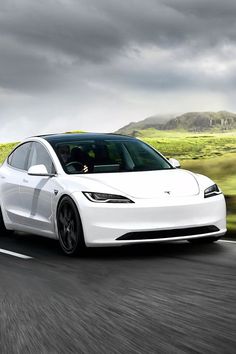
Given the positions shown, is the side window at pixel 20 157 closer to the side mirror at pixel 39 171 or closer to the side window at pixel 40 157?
the side window at pixel 40 157

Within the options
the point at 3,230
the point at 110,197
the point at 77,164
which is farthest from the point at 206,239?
the point at 3,230

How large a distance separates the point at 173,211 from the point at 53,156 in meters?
2.18

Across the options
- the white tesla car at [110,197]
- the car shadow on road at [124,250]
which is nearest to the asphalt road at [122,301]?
the car shadow on road at [124,250]

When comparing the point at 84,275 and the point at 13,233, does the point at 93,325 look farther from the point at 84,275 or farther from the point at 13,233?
the point at 13,233

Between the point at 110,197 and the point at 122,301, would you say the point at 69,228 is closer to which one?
the point at 110,197

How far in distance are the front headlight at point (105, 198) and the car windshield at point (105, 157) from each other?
0.94m

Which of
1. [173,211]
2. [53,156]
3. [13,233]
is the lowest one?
[13,233]

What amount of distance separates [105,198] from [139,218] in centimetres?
46

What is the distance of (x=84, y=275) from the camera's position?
7.42 m

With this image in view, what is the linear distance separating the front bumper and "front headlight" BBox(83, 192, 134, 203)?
0.05 metres

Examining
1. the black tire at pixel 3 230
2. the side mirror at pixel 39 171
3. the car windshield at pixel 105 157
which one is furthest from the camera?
the black tire at pixel 3 230

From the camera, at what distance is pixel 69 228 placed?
8812 mm

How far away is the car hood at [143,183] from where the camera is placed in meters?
8.45

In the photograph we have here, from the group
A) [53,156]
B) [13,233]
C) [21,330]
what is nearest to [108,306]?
[21,330]
